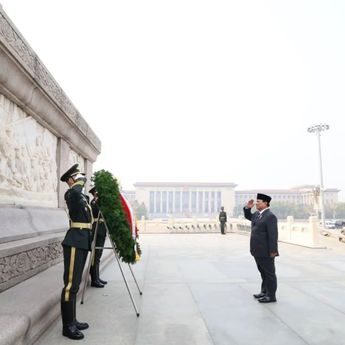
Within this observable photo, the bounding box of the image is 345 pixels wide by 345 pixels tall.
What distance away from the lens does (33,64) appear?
16.4ft

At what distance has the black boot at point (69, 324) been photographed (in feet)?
9.62

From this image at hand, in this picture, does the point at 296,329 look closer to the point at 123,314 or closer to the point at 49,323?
→ the point at 123,314

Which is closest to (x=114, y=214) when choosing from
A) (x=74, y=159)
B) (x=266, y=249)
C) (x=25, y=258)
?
→ (x=25, y=258)

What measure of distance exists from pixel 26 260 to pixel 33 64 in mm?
2866

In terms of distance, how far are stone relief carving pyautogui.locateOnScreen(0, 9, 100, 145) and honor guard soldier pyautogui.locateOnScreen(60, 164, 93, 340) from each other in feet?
6.85

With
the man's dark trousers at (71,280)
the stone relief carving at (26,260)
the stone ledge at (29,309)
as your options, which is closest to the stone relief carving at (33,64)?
the stone relief carving at (26,260)

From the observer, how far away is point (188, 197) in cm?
11294

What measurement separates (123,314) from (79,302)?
0.74 meters

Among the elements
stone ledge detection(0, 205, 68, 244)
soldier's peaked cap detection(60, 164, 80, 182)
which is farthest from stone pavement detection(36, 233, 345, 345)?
soldier's peaked cap detection(60, 164, 80, 182)

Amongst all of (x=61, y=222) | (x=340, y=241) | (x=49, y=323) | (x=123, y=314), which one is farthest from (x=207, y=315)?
(x=340, y=241)

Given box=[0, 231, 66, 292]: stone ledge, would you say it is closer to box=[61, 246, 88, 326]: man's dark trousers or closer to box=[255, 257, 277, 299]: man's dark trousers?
box=[61, 246, 88, 326]: man's dark trousers

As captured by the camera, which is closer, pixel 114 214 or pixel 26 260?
pixel 114 214

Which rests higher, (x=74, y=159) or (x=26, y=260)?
(x=74, y=159)

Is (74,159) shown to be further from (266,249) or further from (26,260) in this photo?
(266,249)
